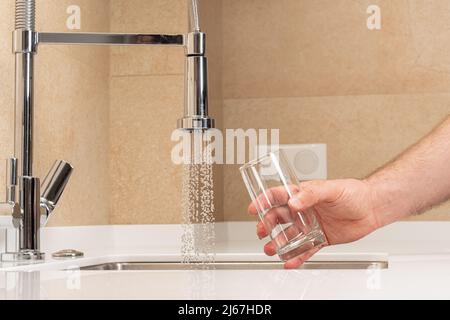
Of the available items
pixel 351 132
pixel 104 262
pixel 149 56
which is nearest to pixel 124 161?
pixel 149 56

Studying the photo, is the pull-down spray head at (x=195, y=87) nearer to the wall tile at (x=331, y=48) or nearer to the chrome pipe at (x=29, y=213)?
the chrome pipe at (x=29, y=213)

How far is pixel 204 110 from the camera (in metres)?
0.95

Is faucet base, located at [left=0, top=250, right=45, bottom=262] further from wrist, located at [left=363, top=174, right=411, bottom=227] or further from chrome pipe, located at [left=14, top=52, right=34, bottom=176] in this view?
wrist, located at [left=363, top=174, right=411, bottom=227]

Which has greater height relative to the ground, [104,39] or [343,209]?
[104,39]

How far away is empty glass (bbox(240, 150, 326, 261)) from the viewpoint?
0.73 m

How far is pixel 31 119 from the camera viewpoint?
96 centimetres

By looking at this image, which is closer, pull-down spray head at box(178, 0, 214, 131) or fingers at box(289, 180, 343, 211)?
fingers at box(289, 180, 343, 211)

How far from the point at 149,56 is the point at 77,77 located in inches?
8.0

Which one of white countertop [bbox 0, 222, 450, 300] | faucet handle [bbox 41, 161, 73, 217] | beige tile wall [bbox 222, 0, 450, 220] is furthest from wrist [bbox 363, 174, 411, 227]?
beige tile wall [bbox 222, 0, 450, 220]

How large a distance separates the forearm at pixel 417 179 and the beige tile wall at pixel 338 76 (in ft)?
2.28

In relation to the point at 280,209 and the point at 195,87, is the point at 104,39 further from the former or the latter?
the point at 280,209

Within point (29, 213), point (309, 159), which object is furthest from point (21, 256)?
point (309, 159)

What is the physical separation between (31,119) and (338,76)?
96 cm

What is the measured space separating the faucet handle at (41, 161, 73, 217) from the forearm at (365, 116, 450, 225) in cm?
39
